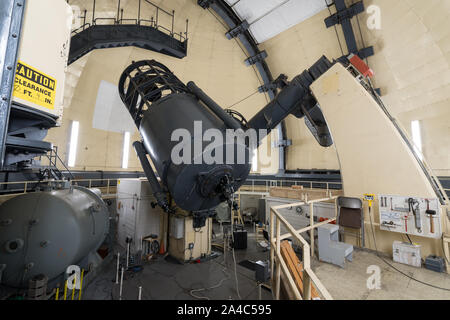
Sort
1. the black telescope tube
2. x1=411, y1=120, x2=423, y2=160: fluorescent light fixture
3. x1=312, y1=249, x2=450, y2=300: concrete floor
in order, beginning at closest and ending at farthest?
1. x1=312, y1=249, x2=450, y2=300: concrete floor
2. the black telescope tube
3. x1=411, y1=120, x2=423, y2=160: fluorescent light fixture

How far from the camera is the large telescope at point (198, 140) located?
3.48 metres

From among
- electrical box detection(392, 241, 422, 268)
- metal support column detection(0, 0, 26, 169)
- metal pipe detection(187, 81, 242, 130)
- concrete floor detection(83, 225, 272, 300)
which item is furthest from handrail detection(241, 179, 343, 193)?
metal support column detection(0, 0, 26, 169)

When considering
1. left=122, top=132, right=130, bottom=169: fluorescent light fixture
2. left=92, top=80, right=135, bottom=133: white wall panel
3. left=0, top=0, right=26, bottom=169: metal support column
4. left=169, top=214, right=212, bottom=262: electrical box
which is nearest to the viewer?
left=0, top=0, right=26, bottom=169: metal support column

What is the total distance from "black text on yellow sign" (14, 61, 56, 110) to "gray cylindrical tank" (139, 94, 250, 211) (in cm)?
211

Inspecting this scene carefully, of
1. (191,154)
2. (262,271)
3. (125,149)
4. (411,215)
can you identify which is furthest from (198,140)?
(125,149)

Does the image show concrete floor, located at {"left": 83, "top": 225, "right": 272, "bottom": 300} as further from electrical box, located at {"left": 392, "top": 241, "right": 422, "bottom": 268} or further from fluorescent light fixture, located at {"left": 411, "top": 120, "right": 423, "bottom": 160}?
fluorescent light fixture, located at {"left": 411, "top": 120, "right": 423, "bottom": 160}

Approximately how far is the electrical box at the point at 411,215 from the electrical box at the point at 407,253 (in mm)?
267

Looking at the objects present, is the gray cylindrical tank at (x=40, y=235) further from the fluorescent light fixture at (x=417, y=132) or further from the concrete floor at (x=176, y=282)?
the fluorescent light fixture at (x=417, y=132)

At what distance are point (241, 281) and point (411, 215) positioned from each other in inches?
156

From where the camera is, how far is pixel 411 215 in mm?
3725

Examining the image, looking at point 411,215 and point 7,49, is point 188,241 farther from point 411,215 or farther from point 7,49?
point 7,49

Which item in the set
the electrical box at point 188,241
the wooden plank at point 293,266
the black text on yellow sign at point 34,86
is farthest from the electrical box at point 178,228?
the black text on yellow sign at point 34,86

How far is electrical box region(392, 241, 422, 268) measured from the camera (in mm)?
3506

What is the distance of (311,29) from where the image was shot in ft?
30.9
